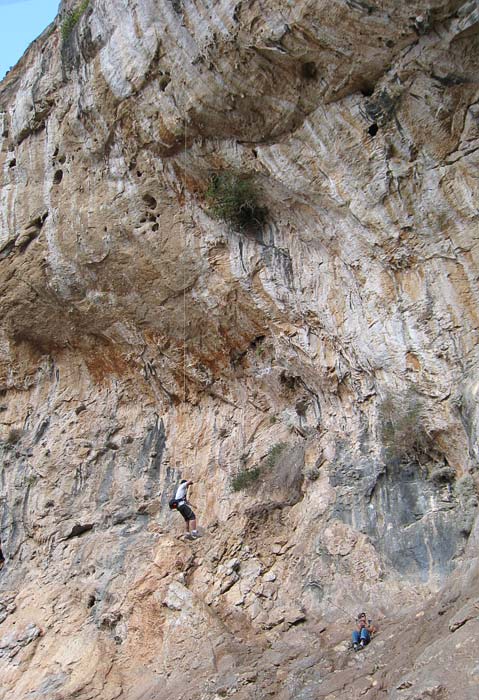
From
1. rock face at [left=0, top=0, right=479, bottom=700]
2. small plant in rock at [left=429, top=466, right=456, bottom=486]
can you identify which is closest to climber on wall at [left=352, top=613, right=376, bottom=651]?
rock face at [left=0, top=0, right=479, bottom=700]

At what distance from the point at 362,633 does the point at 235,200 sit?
5614 millimetres

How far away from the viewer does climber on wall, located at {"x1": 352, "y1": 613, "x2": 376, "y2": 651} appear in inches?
258

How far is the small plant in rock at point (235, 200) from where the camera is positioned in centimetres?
930

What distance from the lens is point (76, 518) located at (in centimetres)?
1060

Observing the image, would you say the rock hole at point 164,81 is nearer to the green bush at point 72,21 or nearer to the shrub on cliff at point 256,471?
the green bush at point 72,21

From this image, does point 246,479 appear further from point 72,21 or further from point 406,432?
point 72,21

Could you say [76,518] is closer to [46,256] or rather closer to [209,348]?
[209,348]

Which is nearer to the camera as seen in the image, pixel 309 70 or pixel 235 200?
pixel 309 70

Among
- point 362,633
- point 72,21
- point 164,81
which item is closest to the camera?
point 362,633

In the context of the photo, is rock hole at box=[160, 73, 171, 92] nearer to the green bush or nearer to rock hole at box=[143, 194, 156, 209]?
rock hole at box=[143, 194, 156, 209]

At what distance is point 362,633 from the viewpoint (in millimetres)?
6617

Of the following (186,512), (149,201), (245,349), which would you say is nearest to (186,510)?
(186,512)

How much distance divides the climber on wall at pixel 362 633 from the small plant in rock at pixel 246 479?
291 centimetres

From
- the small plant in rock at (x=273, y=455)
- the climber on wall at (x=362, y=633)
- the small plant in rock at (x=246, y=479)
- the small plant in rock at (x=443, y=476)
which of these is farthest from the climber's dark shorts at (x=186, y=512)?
the small plant in rock at (x=443, y=476)
